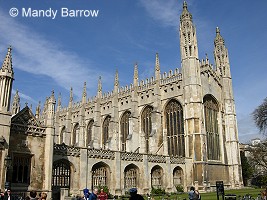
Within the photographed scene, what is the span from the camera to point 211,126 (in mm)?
44344

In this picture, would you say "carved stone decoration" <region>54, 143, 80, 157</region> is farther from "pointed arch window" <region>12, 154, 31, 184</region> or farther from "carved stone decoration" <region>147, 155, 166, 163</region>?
"carved stone decoration" <region>147, 155, 166, 163</region>

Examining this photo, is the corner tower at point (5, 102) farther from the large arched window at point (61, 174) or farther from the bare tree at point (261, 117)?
the bare tree at point (261, 117)

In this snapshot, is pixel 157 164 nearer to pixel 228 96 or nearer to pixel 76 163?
pixel 76 163

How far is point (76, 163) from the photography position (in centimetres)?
2658

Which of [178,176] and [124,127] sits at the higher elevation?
[124,127]

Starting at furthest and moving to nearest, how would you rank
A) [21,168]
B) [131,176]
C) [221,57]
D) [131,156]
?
[221,57] → [131,176] → [131,156] → [21,168]

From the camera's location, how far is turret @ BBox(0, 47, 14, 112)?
19672 mm

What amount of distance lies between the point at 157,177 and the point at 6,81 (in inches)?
859

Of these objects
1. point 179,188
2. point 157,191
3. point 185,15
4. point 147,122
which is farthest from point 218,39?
point 157,191

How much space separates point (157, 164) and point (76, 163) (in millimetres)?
11525

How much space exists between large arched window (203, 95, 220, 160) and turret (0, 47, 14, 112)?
2950 centimetres

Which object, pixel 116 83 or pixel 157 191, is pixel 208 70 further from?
pixel 157 191

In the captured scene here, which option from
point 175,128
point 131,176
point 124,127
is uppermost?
point 124,127

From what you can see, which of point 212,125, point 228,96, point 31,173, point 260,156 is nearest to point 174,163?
point 212,125
